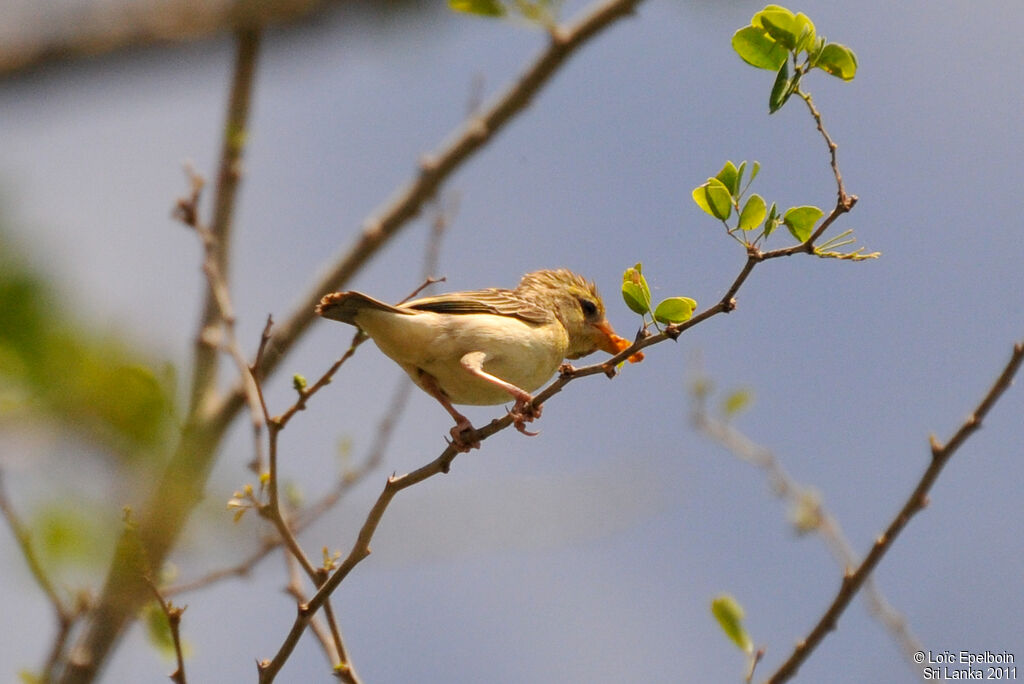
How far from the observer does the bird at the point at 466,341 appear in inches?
216

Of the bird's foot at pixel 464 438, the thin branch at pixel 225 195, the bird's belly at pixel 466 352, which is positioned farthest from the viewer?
the thin branch at pixel 225 195

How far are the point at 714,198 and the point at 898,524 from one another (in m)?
1.21

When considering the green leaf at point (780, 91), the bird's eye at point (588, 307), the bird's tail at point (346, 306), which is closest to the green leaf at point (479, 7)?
the bird's tail at point (346, 306)

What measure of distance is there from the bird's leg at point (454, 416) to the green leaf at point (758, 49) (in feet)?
6.33

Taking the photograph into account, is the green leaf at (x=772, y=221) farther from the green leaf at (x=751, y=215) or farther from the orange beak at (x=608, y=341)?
the orange beak at (x=608, y=341)

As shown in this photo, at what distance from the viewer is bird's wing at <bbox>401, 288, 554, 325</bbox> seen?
231 inches

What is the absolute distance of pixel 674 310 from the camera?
152 inches

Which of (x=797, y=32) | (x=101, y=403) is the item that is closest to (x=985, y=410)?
(x=797, y=32)

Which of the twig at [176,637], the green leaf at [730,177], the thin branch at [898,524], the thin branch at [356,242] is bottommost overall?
the thin branch at [898,524]

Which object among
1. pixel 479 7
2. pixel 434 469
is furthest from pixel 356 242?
pixel 434 469

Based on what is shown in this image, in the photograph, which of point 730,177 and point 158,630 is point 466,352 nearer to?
point 158,630

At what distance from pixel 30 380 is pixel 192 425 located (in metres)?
4.01

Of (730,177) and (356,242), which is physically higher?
(356,242)

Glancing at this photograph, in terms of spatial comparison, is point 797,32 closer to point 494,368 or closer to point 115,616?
point 494,368
